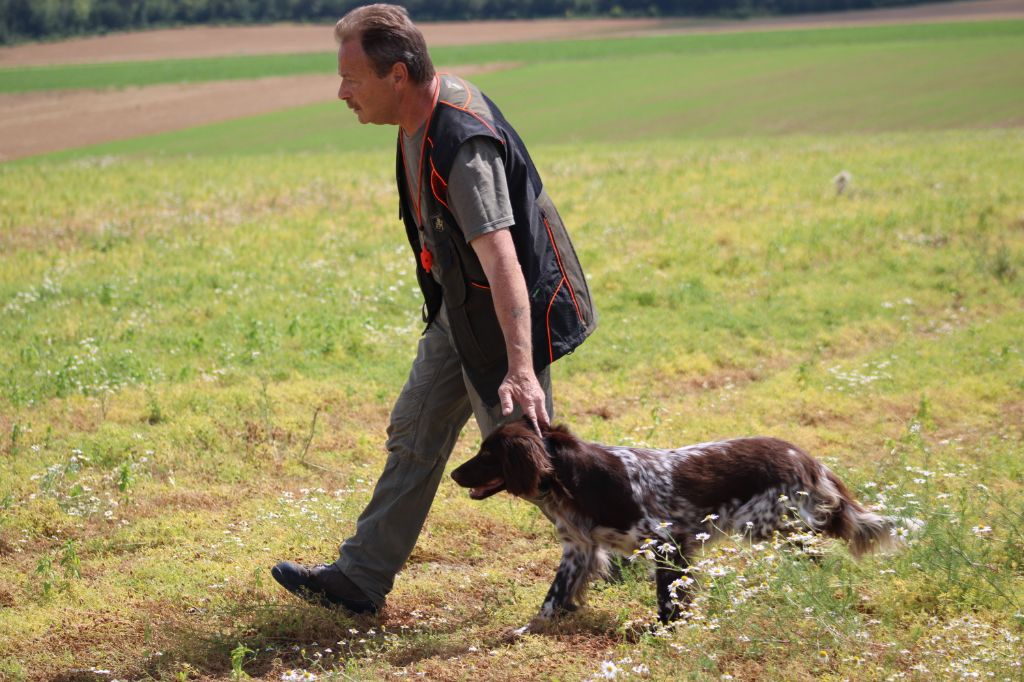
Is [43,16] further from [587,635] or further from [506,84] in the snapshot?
[587,635]

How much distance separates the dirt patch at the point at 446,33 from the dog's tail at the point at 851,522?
83858 mm

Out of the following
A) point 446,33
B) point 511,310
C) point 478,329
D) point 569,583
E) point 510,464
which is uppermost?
point 446,33

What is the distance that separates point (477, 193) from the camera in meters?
4.76

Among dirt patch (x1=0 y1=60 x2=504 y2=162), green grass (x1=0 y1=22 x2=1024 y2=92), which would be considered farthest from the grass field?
dirt patch (x1=0 y1=60 x2=504 y2=162)

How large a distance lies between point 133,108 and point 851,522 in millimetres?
56247

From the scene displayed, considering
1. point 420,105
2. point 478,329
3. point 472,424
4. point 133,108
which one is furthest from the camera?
point 133,108

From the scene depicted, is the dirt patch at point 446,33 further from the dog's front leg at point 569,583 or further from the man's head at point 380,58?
the dog's front leg at point 569,583

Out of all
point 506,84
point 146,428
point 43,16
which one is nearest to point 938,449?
point 146,428

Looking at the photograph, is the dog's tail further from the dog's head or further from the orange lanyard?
the orange lanyard

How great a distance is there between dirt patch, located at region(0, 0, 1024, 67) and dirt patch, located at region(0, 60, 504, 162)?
2143cm

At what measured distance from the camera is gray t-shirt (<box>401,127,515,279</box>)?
475 centimetres

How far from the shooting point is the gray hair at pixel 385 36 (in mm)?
4789

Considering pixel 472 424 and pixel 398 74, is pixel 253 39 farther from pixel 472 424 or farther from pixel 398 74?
pixel 398 74

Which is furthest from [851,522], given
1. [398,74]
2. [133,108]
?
[133,108]
